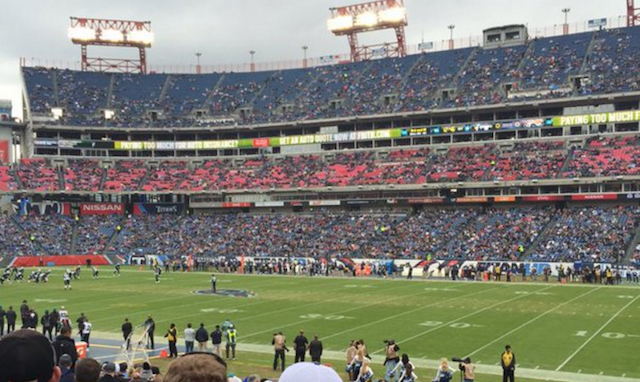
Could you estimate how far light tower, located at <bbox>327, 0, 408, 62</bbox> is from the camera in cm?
9265

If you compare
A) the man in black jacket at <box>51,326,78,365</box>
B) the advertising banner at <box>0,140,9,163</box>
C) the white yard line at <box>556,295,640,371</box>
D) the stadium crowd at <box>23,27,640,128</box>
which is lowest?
the white yard line at <box>556,295,640,371</box>

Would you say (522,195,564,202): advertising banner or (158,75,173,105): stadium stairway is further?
(158,75,173,105): stadium stairway

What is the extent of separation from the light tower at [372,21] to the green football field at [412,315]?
51.0m

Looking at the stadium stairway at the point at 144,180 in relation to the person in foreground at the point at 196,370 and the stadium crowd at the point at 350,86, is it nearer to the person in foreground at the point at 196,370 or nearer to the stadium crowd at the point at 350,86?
the stadium crowd at the point at 350,86

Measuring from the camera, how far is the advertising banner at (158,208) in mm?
88125

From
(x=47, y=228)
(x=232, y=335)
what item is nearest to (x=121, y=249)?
(x=47, y=228)

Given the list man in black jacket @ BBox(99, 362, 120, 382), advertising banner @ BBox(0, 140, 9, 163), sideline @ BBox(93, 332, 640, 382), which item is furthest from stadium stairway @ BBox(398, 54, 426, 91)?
man in black jacket @ BBox(99, 362, 120, 382)

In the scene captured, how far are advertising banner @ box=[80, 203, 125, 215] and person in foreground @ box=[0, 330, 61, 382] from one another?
284 feet

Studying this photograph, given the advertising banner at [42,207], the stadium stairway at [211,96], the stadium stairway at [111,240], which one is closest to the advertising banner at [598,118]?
the stadium stairway at [211,96]

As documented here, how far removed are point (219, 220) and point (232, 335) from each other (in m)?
58.6

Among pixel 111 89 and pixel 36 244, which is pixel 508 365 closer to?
pixel 36 244

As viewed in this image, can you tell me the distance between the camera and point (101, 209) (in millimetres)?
86188

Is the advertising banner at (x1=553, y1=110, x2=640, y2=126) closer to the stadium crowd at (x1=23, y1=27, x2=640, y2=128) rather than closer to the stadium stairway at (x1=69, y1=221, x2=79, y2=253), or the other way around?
the stadium crowd at (x1=23, y1=27, x2=640, y2=128)

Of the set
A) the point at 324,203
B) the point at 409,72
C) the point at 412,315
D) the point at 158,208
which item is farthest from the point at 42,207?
the point at 412,315
